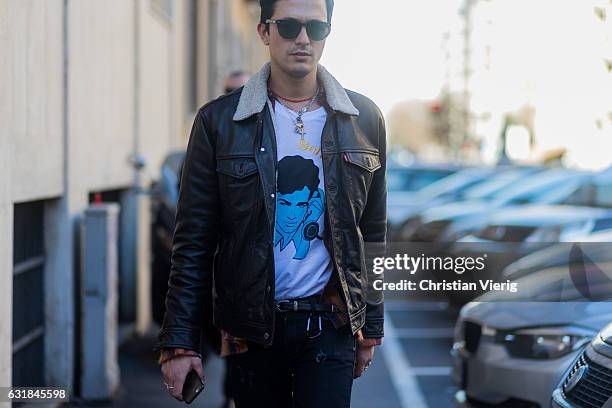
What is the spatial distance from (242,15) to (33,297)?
20.9 meters

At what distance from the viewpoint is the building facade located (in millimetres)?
5277

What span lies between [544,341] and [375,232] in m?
1.92

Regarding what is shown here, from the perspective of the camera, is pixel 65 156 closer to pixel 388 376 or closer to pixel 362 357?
pixel 388 376

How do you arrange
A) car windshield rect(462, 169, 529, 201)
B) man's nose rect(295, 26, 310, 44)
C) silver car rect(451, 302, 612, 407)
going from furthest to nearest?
1. car windshield rect(462, 169, 529, 201)
2. silver car rect(451, 302, 612, 407)
3. man's nose rect(295, 26, 310, 44)

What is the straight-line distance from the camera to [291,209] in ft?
10.2

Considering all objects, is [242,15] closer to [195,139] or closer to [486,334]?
[486,334]

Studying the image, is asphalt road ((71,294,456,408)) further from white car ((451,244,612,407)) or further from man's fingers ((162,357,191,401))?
man's fingers ((162,357,191,401))

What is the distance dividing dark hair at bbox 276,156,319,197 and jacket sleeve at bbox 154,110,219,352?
212 mm

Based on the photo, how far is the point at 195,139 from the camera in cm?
319

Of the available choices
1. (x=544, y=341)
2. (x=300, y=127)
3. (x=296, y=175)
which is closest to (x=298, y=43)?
(x=300, y=127)

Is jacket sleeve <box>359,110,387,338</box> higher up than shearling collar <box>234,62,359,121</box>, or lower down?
lower down

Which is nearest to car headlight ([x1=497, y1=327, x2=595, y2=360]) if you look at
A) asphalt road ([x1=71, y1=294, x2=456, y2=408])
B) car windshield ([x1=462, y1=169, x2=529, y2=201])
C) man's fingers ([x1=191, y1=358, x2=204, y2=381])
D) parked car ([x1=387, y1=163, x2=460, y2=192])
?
asphalt road ([x1=71, y1=294, x2=456, y2=408])

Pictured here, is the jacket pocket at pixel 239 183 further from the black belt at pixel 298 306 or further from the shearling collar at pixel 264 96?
the black belt at pixel 298 306

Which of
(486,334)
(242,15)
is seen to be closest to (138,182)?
(486,334)
